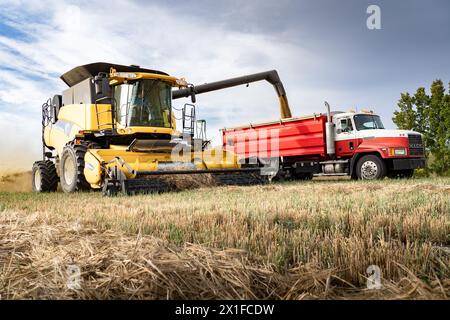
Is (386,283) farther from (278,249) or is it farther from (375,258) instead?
(278,249)

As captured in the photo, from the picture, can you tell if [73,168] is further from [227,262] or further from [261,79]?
[227,262]

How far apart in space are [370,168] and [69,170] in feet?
31.7

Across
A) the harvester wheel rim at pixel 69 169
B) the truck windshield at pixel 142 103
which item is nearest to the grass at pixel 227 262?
the truck windshield at pixel 142 103

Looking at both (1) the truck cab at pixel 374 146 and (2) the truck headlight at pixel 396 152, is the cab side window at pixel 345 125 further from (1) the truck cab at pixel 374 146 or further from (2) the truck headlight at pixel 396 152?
(2) the truck headlight at pixel 396 152

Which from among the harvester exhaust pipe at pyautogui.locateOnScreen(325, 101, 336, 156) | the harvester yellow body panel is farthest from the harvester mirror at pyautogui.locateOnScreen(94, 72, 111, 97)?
the harvester exhaust pipe at pyautogui.locateOnScreen(325, 101, 336, 156)

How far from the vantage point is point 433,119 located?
88.2 ft

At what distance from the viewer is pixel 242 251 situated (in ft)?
8.84

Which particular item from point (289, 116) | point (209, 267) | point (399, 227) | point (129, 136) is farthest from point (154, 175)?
point (289, 116)

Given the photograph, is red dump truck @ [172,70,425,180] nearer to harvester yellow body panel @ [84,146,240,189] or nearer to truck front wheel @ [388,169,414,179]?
truck front wheel @ [388,169,414,179]

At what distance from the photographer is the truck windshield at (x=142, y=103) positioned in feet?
35.2

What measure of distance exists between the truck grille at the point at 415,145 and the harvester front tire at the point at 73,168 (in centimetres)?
1046

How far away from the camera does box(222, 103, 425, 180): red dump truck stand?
13.9 m

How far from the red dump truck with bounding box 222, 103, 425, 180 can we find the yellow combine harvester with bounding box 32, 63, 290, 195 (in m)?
2.33
